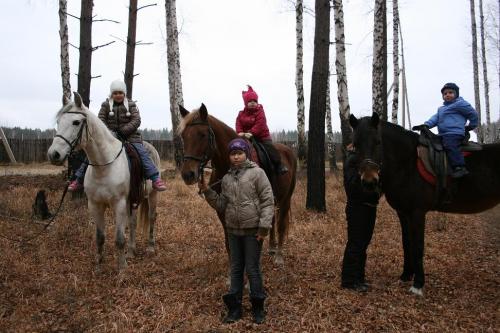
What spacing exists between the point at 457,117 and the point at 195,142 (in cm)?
349

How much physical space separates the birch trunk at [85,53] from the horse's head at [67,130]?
4.77 m

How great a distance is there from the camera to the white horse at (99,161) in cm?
541

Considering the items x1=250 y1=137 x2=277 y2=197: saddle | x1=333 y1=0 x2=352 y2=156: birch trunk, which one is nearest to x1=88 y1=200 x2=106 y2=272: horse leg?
x1=250 y1=137 x2=277 y2=197: saddle

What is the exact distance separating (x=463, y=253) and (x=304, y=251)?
9.22ft

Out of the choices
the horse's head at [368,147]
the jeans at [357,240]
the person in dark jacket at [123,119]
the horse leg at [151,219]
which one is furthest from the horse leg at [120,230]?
the horse's head at [368,147]

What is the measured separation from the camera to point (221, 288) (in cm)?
541

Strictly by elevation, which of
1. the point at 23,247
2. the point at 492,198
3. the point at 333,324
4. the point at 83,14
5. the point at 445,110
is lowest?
the point at 333,324

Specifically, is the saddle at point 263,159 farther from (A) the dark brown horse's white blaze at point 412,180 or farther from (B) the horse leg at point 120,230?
(B) the horse leg at point 120,230

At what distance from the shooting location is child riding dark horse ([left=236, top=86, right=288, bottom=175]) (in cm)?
600

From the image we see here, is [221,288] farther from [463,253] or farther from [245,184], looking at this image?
[463,253]

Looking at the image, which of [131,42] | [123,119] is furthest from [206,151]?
[131,42]

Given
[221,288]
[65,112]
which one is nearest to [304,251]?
[221,288]

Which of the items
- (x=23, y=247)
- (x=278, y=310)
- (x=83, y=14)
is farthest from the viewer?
(x=83, y=14)

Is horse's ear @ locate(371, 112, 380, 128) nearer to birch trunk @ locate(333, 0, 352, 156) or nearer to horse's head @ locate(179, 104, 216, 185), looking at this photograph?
horse's head @ locate(179, 104, 216, 185)
